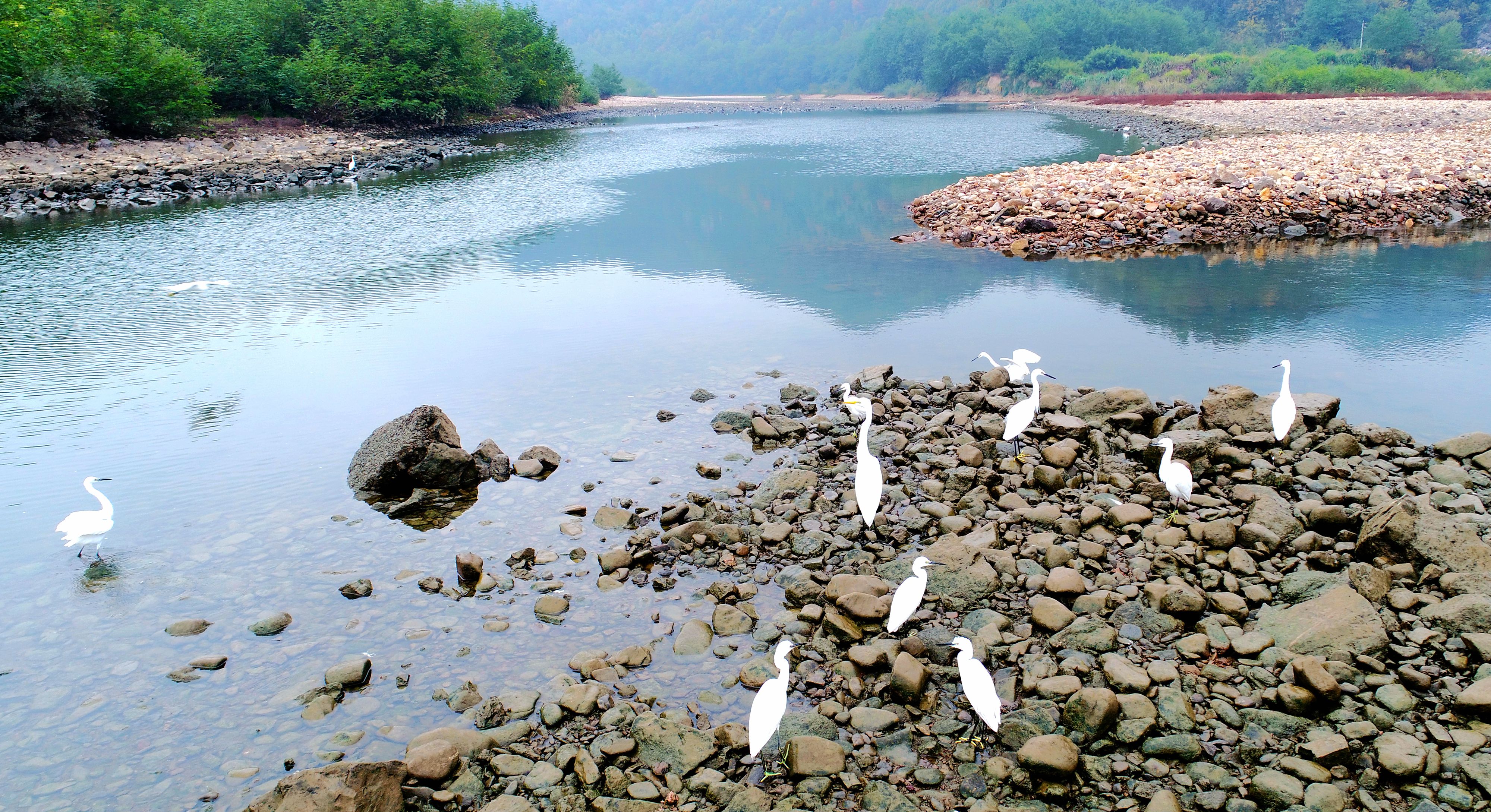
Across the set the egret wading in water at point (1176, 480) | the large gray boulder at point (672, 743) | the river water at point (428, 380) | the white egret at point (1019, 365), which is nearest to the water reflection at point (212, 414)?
the river water at point (428, 380)

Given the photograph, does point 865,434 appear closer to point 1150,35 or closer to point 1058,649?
point 1058,649

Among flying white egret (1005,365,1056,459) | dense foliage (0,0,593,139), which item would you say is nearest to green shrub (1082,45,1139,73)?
dense foliage (0,0,593,139)

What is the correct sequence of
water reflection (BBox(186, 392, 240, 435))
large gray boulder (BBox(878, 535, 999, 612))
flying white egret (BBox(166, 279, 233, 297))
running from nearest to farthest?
large gray boulder (BBox(878, 535, 999, 612))
water reflection (BBox(186, 392, 240, 435))
flying white egret (BBox(166, 279, 233, 297))

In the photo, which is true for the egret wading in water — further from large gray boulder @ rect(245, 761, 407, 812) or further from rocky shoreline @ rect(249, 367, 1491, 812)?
large gray boulder @ rect(245, 761, 407, 812)

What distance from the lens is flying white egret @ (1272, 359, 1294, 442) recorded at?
8.01 metres

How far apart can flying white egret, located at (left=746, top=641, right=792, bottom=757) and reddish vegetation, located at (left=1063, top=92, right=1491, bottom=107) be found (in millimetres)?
60162

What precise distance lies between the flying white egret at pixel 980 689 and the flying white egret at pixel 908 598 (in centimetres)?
62

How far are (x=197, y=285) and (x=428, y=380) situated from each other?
22.6 ft

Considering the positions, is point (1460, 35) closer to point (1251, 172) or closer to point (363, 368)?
point (1251, 172)

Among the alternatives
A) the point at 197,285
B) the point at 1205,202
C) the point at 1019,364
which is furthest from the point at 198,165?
the point at 1019,364

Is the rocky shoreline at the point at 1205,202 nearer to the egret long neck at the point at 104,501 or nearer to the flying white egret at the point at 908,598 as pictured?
the flying white egret at the point at 908,598

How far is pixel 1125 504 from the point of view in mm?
7098

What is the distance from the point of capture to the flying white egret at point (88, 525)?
7.60m

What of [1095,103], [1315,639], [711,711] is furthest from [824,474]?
[1095,103]
